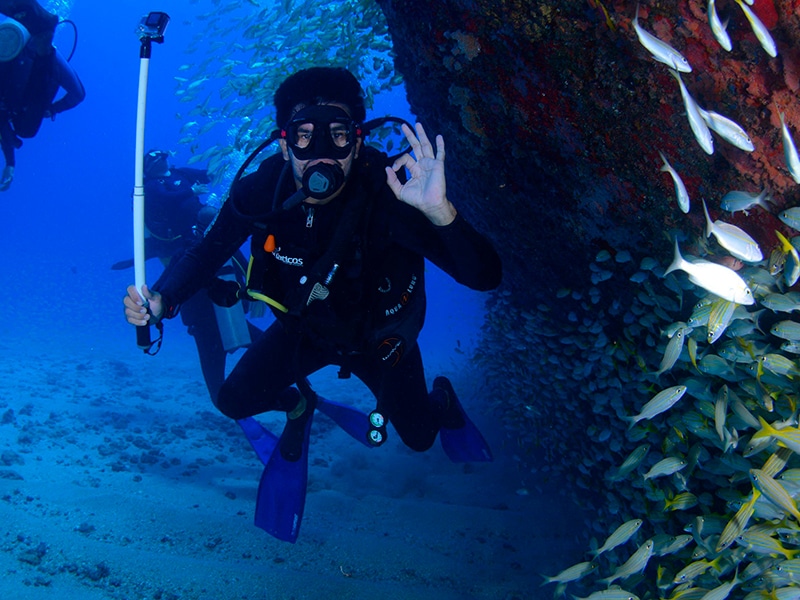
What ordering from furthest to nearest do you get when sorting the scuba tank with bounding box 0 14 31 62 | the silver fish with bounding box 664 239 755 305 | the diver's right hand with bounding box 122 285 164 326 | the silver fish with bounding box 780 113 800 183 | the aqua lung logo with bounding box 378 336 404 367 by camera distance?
the scuba tank with bounding box 0 14 31 62, the aqua lung logo with bounding box 378 336 404 367, the diver's right hand with bounding box 122 285 164 326, the silver fish with bounding box 664 239 755 305, the silver fish with bounding box 780 113 800 183

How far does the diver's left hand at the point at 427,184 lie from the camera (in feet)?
9.87

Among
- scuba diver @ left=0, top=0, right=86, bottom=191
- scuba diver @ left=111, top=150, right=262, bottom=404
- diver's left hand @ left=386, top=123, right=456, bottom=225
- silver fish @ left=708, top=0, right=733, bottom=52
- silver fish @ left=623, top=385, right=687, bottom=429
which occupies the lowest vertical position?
silver fish @ left=623, top=385, right=687, bottom=429

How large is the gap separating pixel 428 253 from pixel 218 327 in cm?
438

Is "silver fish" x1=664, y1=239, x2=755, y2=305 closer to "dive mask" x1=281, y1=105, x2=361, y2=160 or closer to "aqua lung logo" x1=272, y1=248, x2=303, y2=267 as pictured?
"dive mask" x1=281, y1=105, x2=361, y2=160

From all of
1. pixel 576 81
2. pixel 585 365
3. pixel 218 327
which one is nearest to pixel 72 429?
pixel 218 327

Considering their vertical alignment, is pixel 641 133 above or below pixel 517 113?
below

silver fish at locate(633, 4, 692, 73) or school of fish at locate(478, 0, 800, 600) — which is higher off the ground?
silver fish at locate(633, 4, 692, 73)

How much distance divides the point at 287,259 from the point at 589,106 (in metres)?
2.38

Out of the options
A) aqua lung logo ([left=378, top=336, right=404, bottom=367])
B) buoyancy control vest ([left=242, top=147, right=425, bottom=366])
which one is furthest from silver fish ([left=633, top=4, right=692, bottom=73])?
aqua lung logo ([left=378, top=336, right=404, bottom=367])

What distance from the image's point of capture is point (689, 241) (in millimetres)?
3477

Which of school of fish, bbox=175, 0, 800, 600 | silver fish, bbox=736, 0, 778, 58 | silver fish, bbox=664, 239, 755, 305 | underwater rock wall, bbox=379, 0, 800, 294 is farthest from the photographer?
underwater rock wall, bbox=379, 0, 800, 294

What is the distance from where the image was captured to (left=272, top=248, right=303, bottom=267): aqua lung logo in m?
3.58

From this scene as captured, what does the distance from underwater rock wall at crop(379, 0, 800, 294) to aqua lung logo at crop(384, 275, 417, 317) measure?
4.66ft

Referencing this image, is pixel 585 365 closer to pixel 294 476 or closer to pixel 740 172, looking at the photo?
pixel 740 172
